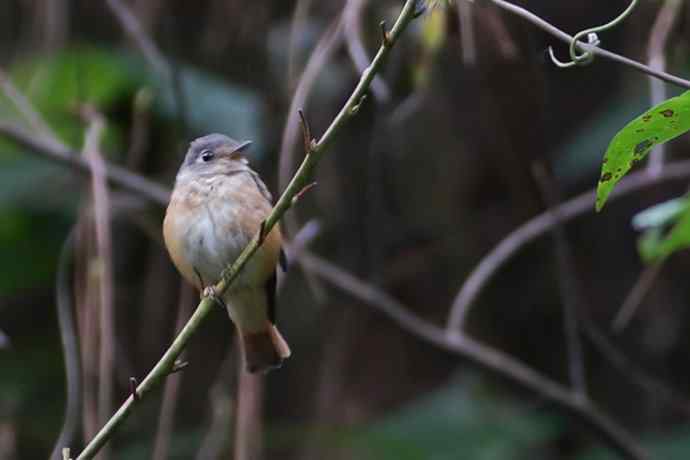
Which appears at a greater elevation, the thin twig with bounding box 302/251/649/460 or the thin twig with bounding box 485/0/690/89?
the thin twig with bounding box 485/0/690/89

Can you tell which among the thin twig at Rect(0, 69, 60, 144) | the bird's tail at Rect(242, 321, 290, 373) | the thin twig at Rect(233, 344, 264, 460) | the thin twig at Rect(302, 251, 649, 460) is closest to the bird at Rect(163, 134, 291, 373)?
the bird's tail at Rect(242, 321, 290, 373)

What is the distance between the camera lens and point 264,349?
340cm

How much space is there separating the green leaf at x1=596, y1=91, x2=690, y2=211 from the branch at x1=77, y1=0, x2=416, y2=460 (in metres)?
0.38

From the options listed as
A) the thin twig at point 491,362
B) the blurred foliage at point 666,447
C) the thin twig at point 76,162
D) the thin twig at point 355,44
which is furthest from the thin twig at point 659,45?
the thin twig at point 76,162

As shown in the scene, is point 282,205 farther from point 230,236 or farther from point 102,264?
point 102,264

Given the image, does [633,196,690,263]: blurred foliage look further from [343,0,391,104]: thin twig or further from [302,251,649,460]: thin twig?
[302,251,649,460]: thin twig

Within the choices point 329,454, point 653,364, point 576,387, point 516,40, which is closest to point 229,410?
point 329,454

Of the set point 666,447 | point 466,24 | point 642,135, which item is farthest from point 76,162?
point 642,135

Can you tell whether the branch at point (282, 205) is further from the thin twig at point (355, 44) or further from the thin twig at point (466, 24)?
the thin twig at point (466, 24)

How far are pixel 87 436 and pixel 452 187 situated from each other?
2554 millimetres

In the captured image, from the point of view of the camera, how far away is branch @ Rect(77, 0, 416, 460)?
172 centimetres

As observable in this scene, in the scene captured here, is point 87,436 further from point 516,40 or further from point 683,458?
point 683,458

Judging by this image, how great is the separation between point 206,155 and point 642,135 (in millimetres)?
1837

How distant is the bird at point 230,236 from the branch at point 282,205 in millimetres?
1099
